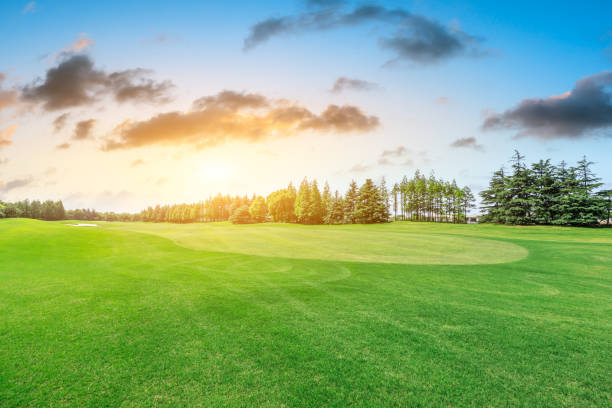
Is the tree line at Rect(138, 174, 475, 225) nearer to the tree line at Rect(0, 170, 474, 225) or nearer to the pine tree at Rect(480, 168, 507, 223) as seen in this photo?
the tree line at Rect(0, 170, 474, 225)

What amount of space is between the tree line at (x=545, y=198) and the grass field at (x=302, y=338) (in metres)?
47.4

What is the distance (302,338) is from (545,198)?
62.7m

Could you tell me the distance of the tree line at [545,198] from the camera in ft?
139

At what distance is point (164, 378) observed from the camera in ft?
11.4

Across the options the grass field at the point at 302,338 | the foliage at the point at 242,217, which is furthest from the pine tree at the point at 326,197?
the grass field at the point at 302,338

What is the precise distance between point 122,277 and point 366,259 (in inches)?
404

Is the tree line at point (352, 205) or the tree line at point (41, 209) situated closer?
the tree line at point (352, 205)

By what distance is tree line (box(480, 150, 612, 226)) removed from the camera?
42.5 meters

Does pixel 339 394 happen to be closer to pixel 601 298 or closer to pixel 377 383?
pixel 377 383

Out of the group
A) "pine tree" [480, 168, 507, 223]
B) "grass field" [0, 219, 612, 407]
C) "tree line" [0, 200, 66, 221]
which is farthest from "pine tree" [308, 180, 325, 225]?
"tree line" [0, 200, 66, 221]

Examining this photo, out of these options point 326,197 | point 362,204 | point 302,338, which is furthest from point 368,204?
point 302,338

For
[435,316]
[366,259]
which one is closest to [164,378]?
[435,316]

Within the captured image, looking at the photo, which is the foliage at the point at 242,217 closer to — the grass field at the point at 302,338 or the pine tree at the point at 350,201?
the pine tree at the point at 350,201

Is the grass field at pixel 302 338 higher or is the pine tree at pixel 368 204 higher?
the pine tree at pixel 368 204
